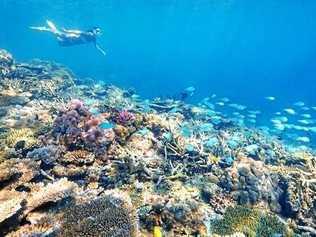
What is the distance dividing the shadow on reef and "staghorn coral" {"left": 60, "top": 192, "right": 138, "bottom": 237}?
0.5 inches

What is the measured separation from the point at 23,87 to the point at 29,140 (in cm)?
862

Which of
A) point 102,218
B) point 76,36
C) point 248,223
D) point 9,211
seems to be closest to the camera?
point 9,211

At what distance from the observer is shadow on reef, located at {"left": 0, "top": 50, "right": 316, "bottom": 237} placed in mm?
5223

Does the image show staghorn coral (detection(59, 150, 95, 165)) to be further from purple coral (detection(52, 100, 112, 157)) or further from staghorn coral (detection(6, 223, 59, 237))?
staghorn coral (detection(6, 223, 59, 237))

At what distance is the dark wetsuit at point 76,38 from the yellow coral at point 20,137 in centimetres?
1418

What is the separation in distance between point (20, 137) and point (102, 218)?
5.26 m

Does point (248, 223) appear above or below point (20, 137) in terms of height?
below

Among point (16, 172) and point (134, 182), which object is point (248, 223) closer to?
point (134, 182)

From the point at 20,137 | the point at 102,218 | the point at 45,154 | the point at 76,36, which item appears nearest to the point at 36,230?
the point at 102,218

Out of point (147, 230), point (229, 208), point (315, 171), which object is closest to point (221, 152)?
point (315, 171)

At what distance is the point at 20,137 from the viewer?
952cm

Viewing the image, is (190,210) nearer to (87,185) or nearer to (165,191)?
(165,191)

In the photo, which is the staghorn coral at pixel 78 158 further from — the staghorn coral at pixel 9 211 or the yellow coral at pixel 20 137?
the staghorn coral at pixel 9 211

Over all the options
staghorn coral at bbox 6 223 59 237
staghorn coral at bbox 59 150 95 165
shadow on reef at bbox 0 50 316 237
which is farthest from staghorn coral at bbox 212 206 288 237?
staghorn coral at bbox 6 223 59 237
